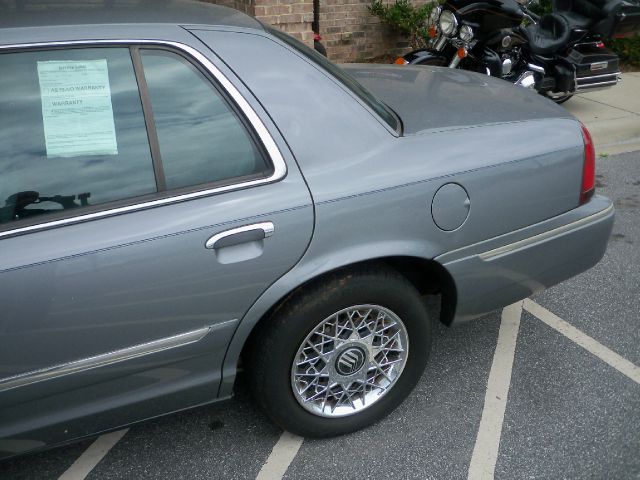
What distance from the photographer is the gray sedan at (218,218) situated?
1965mm

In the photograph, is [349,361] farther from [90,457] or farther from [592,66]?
[592,66]

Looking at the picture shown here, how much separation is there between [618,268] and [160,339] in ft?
9.97

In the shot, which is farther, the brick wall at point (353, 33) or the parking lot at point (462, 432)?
the brick wall at point (353, 33)

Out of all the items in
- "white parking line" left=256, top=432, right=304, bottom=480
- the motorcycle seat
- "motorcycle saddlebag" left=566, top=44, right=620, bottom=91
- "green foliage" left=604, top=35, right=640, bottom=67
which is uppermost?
the motorcycle seat

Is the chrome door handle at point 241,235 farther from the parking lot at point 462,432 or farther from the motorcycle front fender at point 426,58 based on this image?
the motorcycle front fender at point 426,58

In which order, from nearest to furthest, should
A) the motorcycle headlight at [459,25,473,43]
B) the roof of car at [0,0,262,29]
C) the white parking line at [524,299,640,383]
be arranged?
1. the roof of car at [0,0,262,29]
2. the white parking line at [524,299,640,383]
3. the motorcycle headlight at [459,25,473,43]

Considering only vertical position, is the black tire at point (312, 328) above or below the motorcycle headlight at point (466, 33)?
below

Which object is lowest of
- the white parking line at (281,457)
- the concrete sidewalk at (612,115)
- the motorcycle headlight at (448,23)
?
the white parking line at (281,457)

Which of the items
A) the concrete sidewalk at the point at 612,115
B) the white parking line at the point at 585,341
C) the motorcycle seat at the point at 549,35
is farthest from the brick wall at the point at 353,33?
the white parking line at the point at 585,341

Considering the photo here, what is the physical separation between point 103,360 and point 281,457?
3.00ft

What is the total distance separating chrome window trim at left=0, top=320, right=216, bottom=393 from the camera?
1.99 meters

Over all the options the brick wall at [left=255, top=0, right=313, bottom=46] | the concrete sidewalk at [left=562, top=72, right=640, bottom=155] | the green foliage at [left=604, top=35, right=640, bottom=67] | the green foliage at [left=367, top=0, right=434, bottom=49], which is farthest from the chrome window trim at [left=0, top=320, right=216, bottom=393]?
the green foliage at [left=604, top=35, right=640, bottom=67]

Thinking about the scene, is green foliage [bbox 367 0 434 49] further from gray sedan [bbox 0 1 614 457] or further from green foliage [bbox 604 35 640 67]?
gray sedan [bbox 0 1 614 457]

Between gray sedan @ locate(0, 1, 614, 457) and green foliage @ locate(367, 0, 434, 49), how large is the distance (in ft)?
17.4
